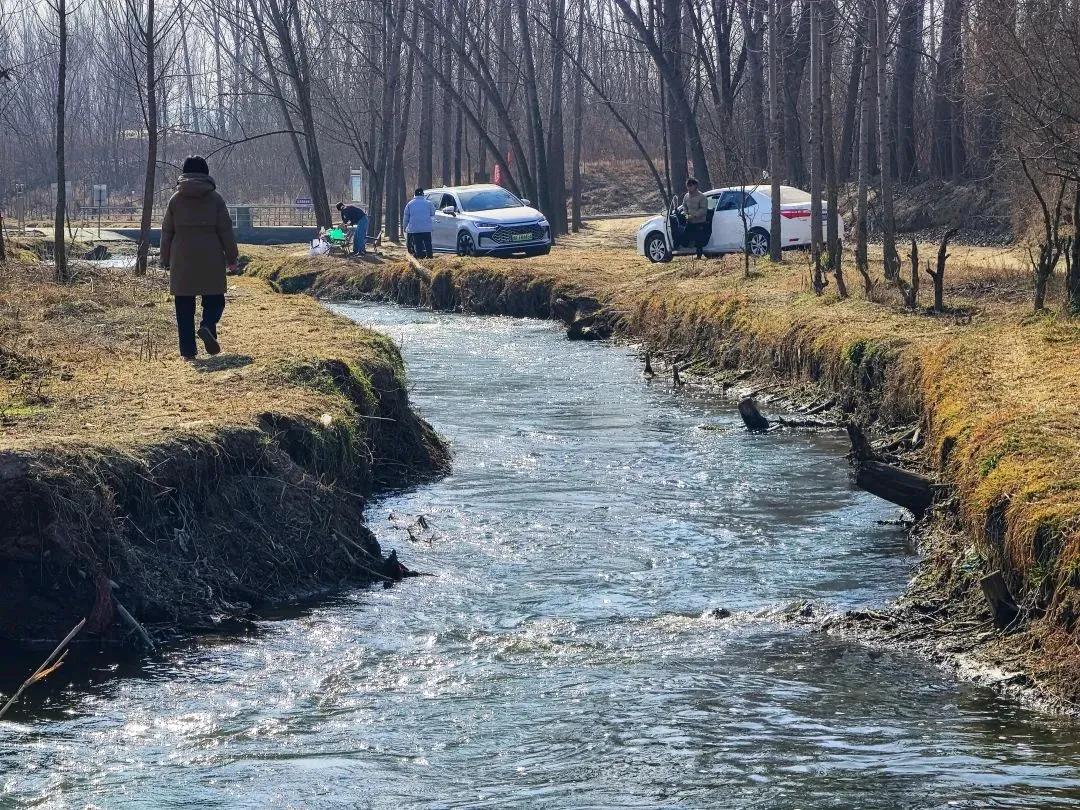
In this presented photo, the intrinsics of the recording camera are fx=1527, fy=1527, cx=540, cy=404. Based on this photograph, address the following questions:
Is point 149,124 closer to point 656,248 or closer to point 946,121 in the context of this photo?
point 656,248

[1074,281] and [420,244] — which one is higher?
[420,244]

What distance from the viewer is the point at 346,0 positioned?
4434 centimetres

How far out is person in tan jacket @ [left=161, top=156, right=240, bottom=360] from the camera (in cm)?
1300

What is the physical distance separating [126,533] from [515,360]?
12341 millimetres

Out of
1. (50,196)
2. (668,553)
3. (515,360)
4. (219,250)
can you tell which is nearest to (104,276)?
(515,360)

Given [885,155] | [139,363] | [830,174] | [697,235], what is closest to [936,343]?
[885,155]

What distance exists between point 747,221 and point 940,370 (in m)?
12.7

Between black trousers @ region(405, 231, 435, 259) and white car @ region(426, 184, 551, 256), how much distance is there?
275mm

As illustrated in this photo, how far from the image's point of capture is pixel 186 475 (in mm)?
8992

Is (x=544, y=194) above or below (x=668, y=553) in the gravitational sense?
above

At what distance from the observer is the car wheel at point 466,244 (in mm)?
31516

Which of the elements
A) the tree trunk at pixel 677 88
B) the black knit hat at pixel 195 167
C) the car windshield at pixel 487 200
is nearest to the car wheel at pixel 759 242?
the tree trunk at pixel 677 88

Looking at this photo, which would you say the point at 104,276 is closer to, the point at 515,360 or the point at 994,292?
the point at 515,360

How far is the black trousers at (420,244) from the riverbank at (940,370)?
1940 millimetres
